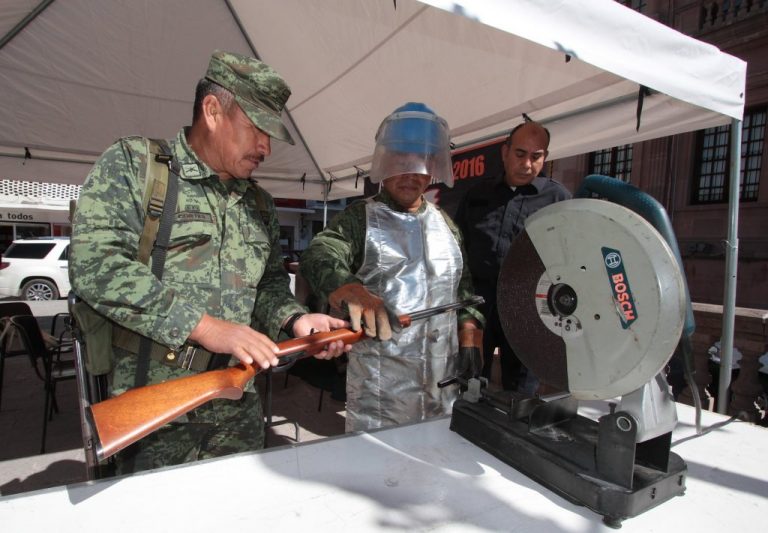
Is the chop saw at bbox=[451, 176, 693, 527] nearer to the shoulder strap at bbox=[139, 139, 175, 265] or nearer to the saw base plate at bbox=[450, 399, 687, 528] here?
the saw base plate at bbox=[450, 399, 687, 528]

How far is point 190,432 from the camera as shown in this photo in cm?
146

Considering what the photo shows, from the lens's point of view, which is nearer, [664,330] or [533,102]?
[664,330]

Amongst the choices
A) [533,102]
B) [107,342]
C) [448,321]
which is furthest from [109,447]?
[533,102]

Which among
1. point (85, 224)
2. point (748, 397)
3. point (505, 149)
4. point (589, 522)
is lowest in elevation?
point (748, 397)

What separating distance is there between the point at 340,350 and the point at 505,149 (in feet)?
5.02

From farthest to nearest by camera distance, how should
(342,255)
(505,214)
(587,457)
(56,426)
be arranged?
(56,426) → (505,214) → (342,255) → (587,457)

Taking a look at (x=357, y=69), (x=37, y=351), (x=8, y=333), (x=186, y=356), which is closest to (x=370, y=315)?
(x=186, y=356)

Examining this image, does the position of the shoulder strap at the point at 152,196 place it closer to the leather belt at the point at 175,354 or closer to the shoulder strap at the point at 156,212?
the shoulder strap at the point at 156,212

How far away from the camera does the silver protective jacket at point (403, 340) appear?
1812 millimetres

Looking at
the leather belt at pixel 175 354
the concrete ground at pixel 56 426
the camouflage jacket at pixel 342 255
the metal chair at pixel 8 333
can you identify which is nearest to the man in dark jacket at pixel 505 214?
the camouflage jacket at pixel 342 255

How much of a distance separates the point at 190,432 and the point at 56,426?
314 centimetres

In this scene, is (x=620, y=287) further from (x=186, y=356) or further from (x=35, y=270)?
(x=35, y=270)

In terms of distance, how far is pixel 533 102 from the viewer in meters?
2.85

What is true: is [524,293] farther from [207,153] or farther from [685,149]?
[685,149]
